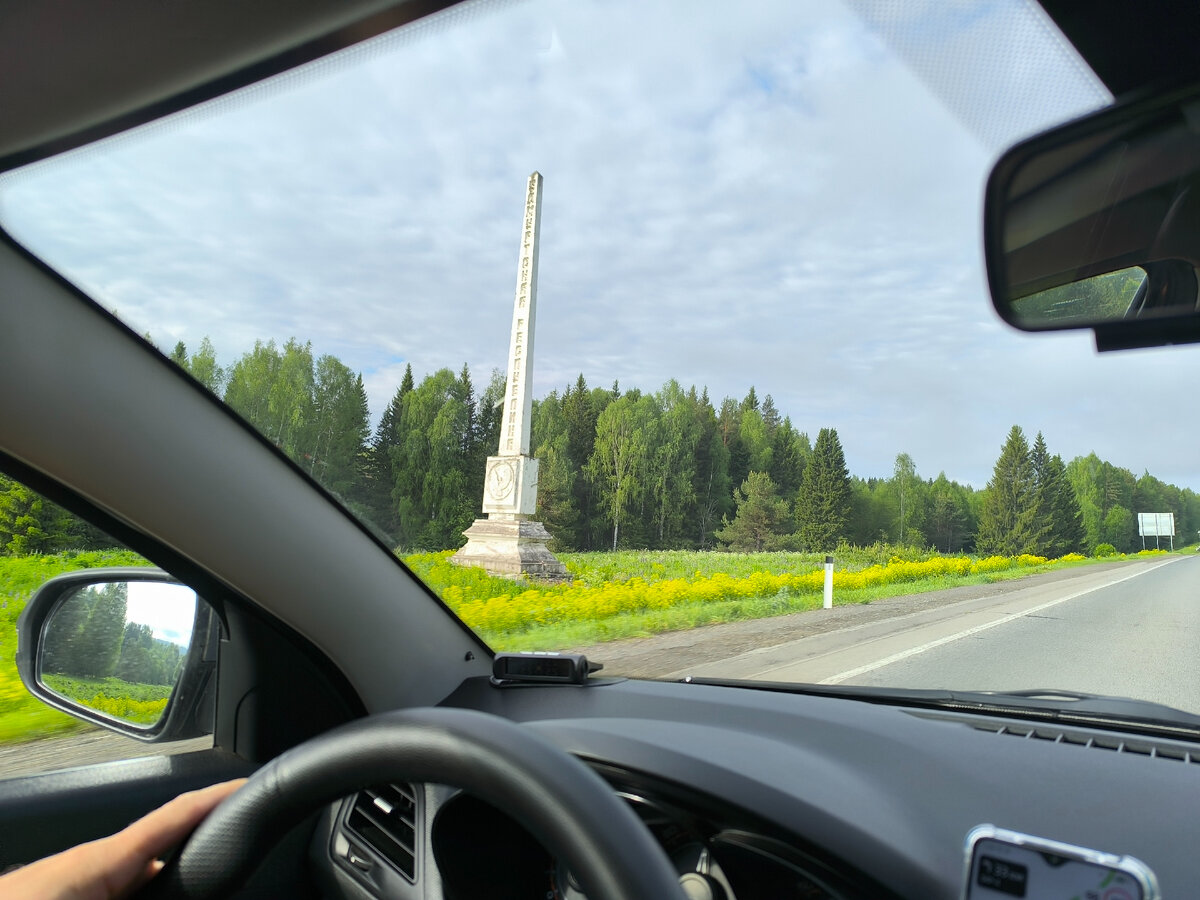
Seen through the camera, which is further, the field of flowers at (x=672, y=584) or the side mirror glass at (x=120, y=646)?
the field of flowers at (x=672, y=584)

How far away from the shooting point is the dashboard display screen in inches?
45.4

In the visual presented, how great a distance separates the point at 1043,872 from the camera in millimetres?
1202

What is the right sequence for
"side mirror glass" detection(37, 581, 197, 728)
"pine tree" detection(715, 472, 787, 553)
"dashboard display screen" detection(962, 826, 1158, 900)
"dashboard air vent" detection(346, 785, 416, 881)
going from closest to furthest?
1. "dashboard display screen" detection(962, 826, 1158, 900)
2. "dashboard air vent" detection(346, 785, 416, 881)
3. "side mirror glass" detection(37, 581, 197, 728)
4. "pine tree" detection(715, 472, 787, 553)

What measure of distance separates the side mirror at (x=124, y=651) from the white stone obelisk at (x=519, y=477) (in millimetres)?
962

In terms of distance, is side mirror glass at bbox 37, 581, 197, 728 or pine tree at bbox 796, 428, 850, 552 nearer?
side mirror glass at bbox 37, 581, 197, 728

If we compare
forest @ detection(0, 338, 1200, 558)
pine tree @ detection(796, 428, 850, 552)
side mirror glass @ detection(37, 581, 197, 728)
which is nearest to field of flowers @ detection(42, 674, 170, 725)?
side mirror glass @ detection(37, 581, 197, 728)

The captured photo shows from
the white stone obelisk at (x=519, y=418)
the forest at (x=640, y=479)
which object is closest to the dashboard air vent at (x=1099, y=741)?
the forest at (x=640, y=479)

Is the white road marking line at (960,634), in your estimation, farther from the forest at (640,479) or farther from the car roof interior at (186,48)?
the car roof interior at (186,48)

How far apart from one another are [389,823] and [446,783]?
39.2 inches

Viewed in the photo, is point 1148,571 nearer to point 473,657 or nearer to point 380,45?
point 473,657

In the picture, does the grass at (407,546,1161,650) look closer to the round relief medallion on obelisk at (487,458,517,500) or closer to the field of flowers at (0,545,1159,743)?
the field of flowers at (0,545,1159,743)

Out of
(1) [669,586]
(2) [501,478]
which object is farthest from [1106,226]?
(2) [501,478]

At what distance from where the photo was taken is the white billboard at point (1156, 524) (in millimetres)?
2264

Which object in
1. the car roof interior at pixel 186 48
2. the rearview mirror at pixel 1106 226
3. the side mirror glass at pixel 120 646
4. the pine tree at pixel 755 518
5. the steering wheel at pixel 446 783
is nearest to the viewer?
the steering wheel at pixel 446 783
